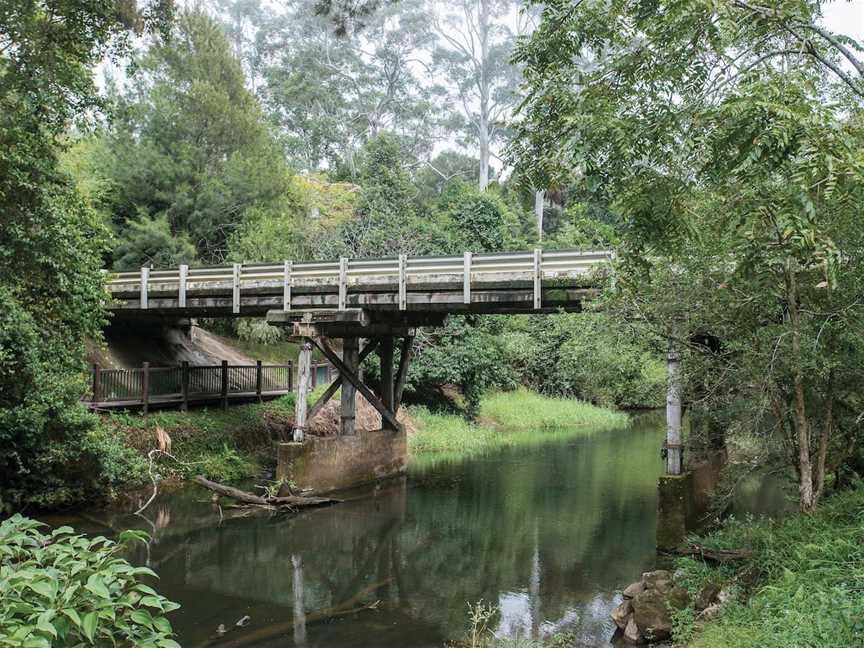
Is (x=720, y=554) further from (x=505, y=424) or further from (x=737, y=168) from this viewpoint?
(x=505, y=424)

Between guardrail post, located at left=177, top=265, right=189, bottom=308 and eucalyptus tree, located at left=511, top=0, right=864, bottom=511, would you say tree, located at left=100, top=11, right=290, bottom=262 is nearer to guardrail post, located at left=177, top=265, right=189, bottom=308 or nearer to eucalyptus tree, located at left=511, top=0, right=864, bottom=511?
guardrail post, located at left=177, top=265, right=189, bottom=308

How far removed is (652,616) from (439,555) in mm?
4781

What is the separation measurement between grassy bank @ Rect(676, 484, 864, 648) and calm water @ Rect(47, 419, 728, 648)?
5.28ft

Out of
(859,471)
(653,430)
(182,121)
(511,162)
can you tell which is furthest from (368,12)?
(653,430)

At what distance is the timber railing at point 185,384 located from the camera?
1769 cm

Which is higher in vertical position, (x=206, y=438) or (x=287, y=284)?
(x=287, y=284)

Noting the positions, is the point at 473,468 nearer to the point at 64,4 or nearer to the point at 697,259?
the point at 697,259

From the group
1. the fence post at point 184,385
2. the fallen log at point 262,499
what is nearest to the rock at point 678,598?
the fallen log at point 262,499

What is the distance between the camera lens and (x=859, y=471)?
9914 millimetres

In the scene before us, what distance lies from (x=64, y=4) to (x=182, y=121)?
17.9 metres

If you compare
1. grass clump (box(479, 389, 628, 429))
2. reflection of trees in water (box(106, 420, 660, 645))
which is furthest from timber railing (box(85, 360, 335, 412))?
grass clump (box(479, 389, 628, 429))

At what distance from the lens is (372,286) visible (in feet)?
52.9

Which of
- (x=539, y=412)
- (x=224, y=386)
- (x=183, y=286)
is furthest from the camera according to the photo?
(x=539, y=412)

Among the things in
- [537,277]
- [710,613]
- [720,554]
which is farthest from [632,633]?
[537,277]
